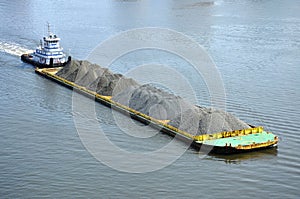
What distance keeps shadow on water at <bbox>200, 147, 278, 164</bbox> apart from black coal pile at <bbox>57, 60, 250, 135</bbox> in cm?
191

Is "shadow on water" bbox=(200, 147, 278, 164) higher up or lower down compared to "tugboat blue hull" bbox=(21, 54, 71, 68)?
lower down

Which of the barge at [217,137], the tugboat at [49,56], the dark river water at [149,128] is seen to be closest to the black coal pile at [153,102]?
the barge at [217,137]

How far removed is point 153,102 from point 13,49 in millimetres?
26137

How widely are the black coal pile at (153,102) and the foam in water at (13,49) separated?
1175cm

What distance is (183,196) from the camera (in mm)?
20469

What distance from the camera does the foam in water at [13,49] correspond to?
49.7m

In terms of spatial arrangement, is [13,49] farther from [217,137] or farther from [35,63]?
[217,137]

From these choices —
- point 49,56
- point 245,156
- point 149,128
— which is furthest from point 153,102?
point 49,56

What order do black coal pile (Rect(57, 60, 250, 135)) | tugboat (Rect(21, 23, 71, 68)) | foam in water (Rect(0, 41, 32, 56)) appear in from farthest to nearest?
foam in water (Rect(0, 41, 32, 56))
tugboat (Rect(21, 23, 71, 68))
black coal pile (Rect(57, 60, 250, 135))

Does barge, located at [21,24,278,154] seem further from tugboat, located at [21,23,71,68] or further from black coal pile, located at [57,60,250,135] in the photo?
tugboat, located at [21,23,71,68]

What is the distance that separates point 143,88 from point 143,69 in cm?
1064

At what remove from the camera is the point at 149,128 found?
28031 millimetres

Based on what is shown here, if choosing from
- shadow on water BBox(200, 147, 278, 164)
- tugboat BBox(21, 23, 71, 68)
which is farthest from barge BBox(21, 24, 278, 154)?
tugboat BBox(21, 23, 71, 68)

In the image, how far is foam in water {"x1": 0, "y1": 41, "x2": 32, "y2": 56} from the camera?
49688 millimetres
